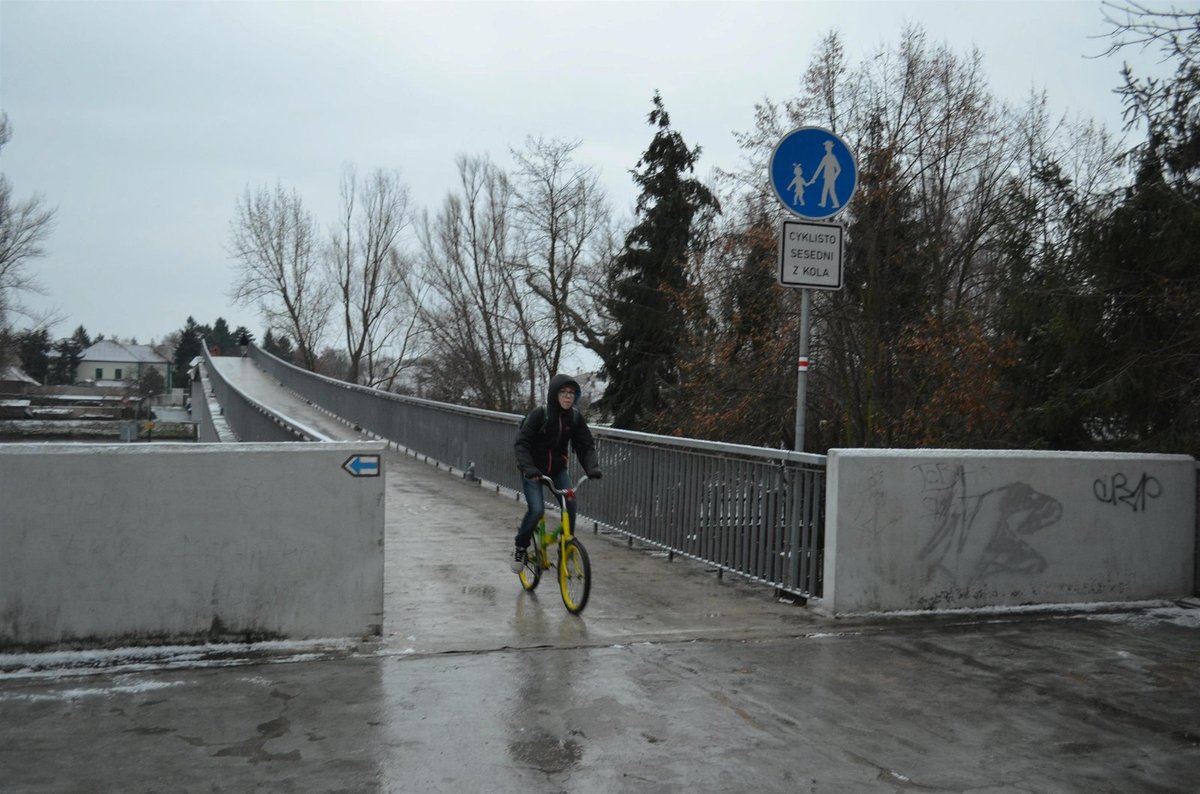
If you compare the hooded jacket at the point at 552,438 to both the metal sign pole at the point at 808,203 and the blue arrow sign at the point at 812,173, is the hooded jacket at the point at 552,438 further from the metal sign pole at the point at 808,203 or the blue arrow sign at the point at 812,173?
the blue arrow sign at the point at 812,173

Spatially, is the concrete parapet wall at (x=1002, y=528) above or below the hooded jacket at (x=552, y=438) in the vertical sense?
below

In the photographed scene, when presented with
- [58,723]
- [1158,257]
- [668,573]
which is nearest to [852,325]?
[1158,257]

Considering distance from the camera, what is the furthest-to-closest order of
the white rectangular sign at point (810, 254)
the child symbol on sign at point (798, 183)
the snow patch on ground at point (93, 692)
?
the child symbol on sign at point (798, 183)
the white rectangular sign at point (810, 254)
the snow patch on ground at point (93, 692)

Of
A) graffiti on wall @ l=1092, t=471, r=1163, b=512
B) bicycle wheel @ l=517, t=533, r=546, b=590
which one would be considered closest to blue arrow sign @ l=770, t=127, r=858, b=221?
graffiti on wall @ l=1092, t=471, r=1163, b=512

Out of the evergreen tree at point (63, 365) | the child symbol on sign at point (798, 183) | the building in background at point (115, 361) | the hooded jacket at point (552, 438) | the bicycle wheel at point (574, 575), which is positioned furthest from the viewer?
the building in background at point (115, 361)

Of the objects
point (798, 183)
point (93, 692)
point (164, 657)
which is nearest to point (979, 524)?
point (798, 183)

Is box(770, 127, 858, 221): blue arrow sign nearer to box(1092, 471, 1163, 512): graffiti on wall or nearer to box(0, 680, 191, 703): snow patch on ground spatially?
box(1092, 471, 1163, 512): graffiti on wall

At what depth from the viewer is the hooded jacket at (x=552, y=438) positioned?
26.9 ft

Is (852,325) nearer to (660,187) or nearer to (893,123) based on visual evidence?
(893,123)

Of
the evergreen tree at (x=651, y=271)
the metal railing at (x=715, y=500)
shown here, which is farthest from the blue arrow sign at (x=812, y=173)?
the evergreen tree at (x=651, y=271)

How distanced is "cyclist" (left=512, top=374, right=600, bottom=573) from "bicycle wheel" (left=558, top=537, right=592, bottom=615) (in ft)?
1.24

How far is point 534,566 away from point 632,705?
286 cm

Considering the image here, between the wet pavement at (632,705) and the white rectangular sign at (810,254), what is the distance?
2.57 meters

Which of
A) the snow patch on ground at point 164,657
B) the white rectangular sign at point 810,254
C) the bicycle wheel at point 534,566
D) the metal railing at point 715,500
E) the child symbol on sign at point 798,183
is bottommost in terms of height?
the snow patch on ground at point 164,657
